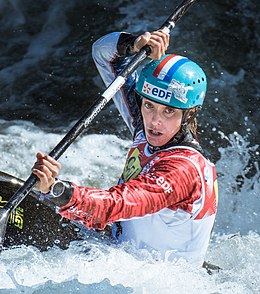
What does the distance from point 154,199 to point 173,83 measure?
0.74 m

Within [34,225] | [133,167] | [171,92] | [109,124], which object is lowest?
[109,124]

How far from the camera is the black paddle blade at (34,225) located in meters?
4.02

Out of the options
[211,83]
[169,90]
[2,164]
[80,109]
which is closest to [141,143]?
[169,90]

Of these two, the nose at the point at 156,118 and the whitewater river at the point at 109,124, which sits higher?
the nose at the point at 156,118

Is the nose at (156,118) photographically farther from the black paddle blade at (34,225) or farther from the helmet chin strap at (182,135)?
the black paddle blade at (34,225)

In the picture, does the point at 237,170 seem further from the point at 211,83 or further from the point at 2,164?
the point at 2,164

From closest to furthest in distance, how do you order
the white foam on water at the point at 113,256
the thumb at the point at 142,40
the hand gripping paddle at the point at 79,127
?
1. the hand gripping paddle at the point at 79,127
2. the white foam on water at the point at 113,256
3. the thumb at the point at 142,40

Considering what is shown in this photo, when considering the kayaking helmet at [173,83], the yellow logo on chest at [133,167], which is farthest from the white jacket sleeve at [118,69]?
the kayaking helmet at [173,83]

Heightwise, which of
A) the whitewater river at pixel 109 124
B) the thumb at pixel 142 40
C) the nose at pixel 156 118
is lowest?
the whitewater river at pixel 109 124

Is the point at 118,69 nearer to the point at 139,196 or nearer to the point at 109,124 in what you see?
the point at 139,196

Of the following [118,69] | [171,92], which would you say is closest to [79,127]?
[171,92]

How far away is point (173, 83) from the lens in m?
3.62

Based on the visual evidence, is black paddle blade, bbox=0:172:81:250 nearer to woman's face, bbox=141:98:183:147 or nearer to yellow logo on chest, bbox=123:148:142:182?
yellow logo on chest, bbox=123:148:142:182

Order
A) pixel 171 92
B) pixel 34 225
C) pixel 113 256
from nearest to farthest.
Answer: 1. pixel 171 92
2. pixel 113 256
3. pixel 34 225
